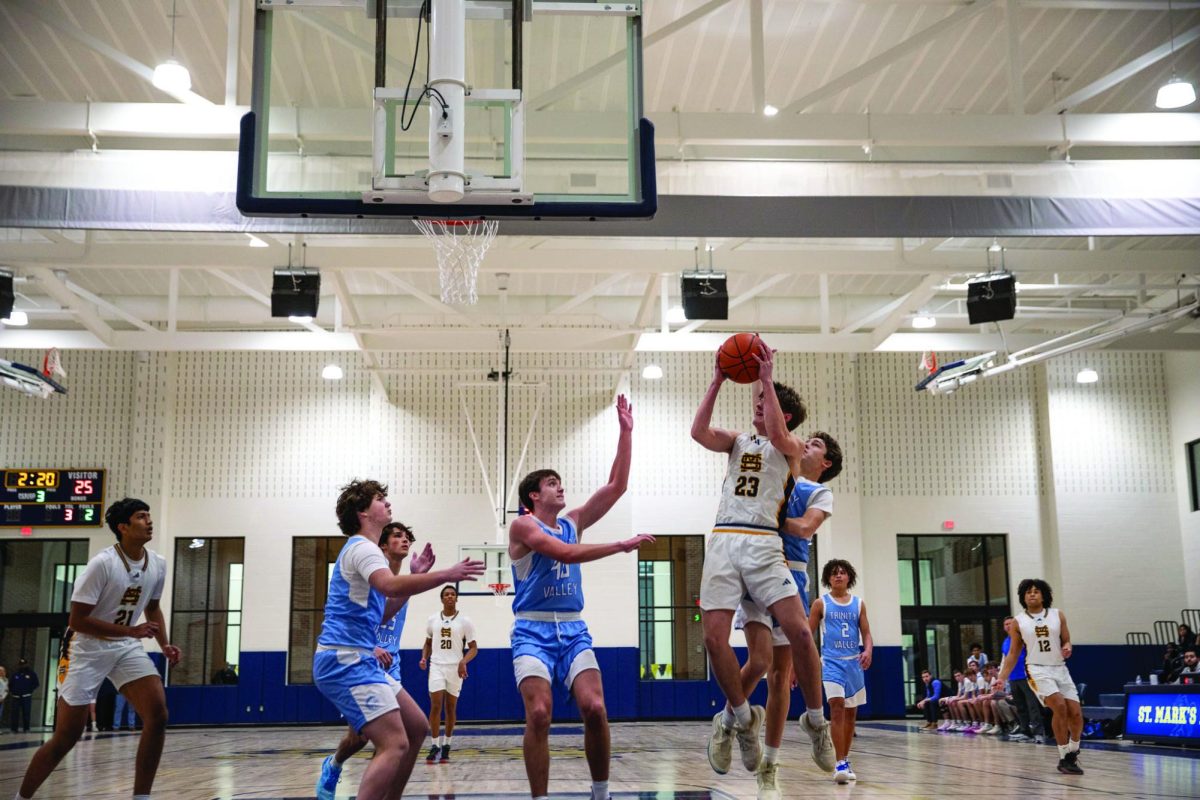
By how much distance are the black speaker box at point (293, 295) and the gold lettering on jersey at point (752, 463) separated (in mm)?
9172

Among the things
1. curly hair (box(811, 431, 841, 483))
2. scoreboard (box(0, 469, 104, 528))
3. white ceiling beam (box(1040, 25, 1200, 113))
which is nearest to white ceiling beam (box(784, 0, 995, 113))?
white ceiling beam (box(1040, 25, 1200, 113))

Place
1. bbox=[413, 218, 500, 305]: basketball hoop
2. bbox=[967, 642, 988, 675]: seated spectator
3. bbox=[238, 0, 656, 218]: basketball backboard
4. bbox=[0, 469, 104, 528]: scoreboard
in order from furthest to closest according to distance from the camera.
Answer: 1. bbox=[0, 469, 104, 528]: scoreboard
2. bbox=[967, 642, 988, 675]: seated spectator
3. bbox=[413, 218, 500, 305]: basketball hoop
4. bbox=[238, 0, 656, 218]: basketball backboard

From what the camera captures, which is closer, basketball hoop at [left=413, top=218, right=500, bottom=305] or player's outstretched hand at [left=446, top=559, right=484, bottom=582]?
player's outstretched hand at [left=446, top=559, right=484, bottom=582]

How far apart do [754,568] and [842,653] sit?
400cm

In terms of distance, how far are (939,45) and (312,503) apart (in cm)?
1479

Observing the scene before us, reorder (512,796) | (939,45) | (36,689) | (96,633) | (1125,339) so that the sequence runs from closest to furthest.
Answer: (96,633)
(512,796)
(939,45)
(1125,339)
(36,689)

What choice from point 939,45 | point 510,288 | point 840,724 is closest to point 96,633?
point 840,724

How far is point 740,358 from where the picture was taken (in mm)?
A: 6723

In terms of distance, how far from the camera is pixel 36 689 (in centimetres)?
2275

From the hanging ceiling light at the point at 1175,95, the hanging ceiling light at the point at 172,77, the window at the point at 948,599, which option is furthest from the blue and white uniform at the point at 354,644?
the window at the point at 948,599

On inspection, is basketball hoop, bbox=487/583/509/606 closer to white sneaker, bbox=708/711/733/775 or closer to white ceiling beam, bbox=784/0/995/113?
white ceiling beam, bbox=784/0/995/113

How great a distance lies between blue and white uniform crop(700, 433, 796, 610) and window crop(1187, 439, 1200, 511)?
63.3ft

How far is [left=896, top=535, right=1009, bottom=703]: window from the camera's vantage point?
2369cm

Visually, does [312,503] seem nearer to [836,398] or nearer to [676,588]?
[676,588]
